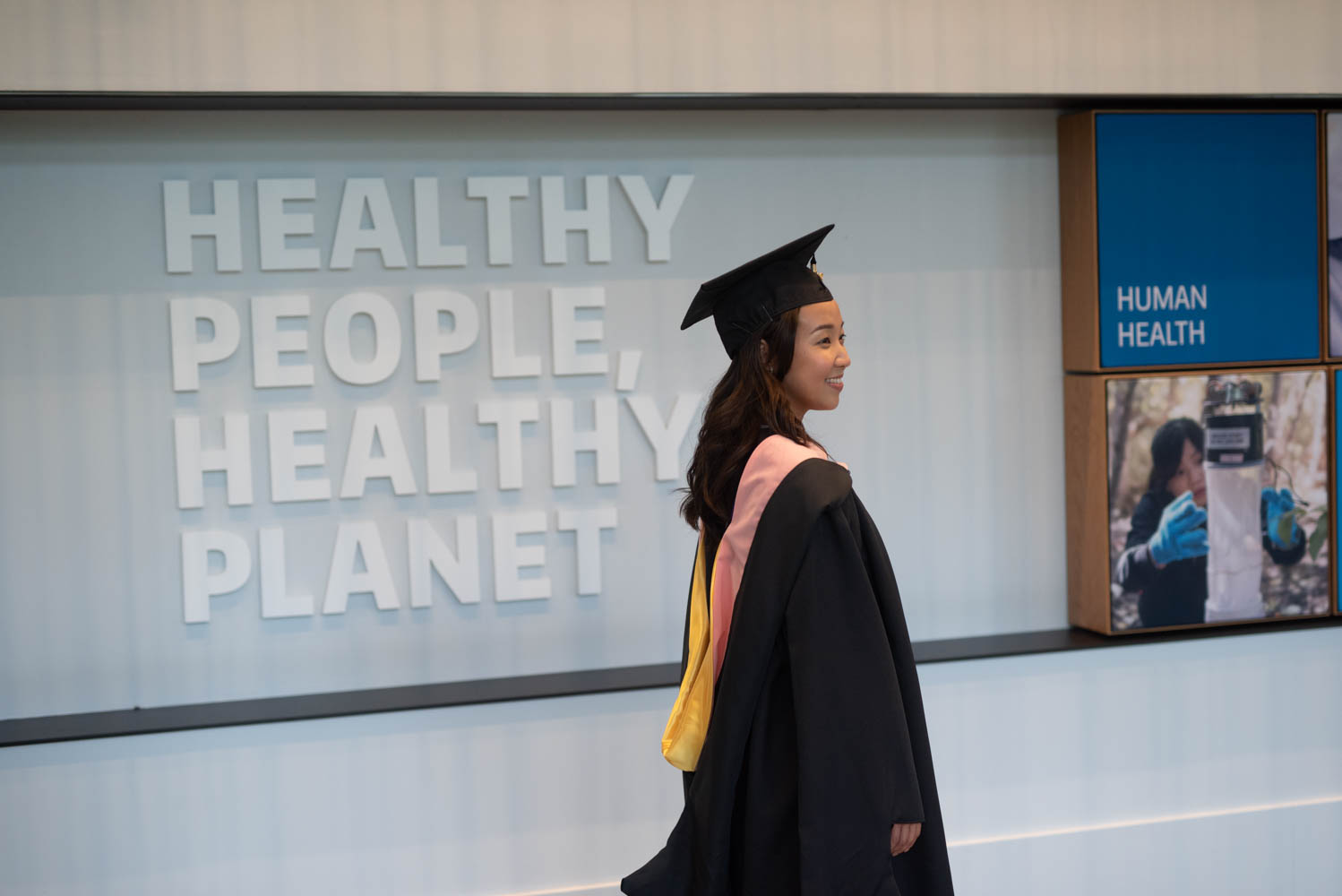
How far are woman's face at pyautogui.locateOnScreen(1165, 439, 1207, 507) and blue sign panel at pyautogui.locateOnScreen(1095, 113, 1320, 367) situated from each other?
252mm

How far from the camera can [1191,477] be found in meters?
3.20

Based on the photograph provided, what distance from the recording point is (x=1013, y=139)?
3301 mm

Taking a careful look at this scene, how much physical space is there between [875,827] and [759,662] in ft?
0.97

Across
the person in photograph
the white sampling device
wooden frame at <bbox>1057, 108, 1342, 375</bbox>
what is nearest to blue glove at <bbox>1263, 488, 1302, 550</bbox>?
the white sampling device

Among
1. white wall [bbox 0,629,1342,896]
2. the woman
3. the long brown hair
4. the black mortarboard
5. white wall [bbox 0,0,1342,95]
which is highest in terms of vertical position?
white wall [bbox 0,0,1342,95]

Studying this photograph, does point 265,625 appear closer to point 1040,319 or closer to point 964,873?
point 964,873

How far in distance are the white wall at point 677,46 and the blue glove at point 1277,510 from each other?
1.09m

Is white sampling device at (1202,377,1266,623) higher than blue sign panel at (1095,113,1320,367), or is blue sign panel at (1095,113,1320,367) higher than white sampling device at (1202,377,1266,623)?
blue sign panel at (1095,113,1320,367)

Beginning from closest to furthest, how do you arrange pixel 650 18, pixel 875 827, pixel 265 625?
pixel 875 827 → pixel 650 18 → pixel 265 625

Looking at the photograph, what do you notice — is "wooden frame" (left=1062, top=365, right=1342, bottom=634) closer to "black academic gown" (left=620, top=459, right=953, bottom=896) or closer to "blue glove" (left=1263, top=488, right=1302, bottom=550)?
"blue glove" (left=1263, top=488, right=1302, bottom=550)

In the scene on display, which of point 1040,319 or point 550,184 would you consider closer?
point 550,184

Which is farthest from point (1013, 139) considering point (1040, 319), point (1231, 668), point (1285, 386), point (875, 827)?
point (875, 827)

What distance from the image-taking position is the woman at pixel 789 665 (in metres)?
1.77

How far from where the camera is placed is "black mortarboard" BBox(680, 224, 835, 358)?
1.96 metres
